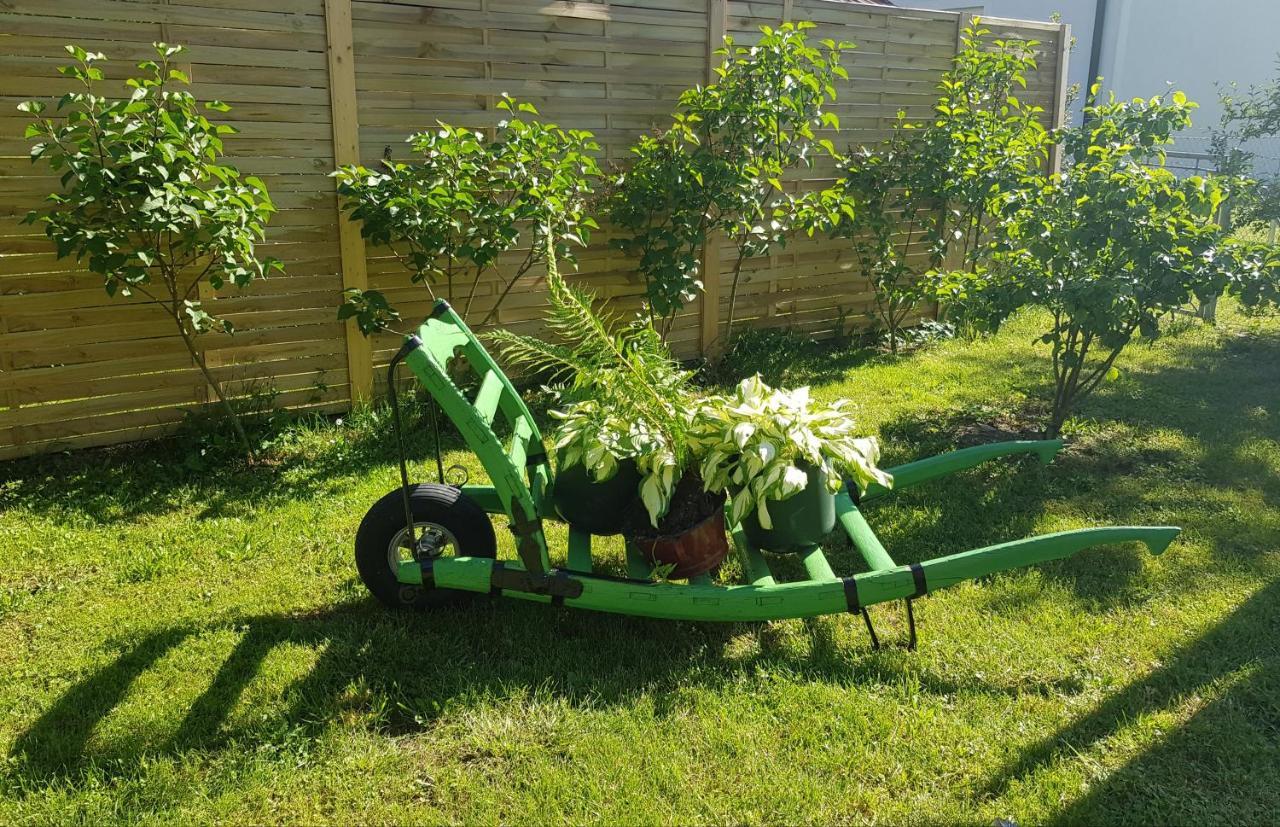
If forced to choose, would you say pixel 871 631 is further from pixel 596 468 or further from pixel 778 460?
pixel 596 468

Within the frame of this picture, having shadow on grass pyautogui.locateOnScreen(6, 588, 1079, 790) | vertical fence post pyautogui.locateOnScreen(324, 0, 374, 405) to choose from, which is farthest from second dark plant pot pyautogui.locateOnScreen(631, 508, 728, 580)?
vertical fence post pyautogui.locateOnScreen(324, 0, 374, 405)

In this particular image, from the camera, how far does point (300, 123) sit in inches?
192

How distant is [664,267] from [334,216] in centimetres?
194

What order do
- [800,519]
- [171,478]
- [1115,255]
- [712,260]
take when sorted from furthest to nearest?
[712,260] → [171,478] → [1115,255] → [800,519]

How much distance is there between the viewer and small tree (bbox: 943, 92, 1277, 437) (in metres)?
4.22

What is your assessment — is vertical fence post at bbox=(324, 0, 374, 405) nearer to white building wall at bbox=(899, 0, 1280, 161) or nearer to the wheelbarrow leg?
the wheelbarrow leg

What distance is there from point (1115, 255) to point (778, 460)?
2.38 m

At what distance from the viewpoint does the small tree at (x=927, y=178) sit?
21.5 ft

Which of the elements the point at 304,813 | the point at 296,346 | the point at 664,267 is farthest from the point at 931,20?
the point at 304,813

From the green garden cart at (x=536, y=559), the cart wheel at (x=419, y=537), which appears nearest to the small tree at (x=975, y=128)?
the green garden cart at (x=536, y=559)

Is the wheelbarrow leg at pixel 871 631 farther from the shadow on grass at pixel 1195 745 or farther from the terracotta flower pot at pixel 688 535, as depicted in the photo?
the shadow on grass at pixel 1195 745

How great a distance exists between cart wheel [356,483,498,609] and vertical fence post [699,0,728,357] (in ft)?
11.6

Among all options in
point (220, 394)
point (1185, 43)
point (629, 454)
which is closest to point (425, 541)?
point (629, 454)

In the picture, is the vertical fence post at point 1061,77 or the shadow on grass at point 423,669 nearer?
the shadow on grass at point 423,669
